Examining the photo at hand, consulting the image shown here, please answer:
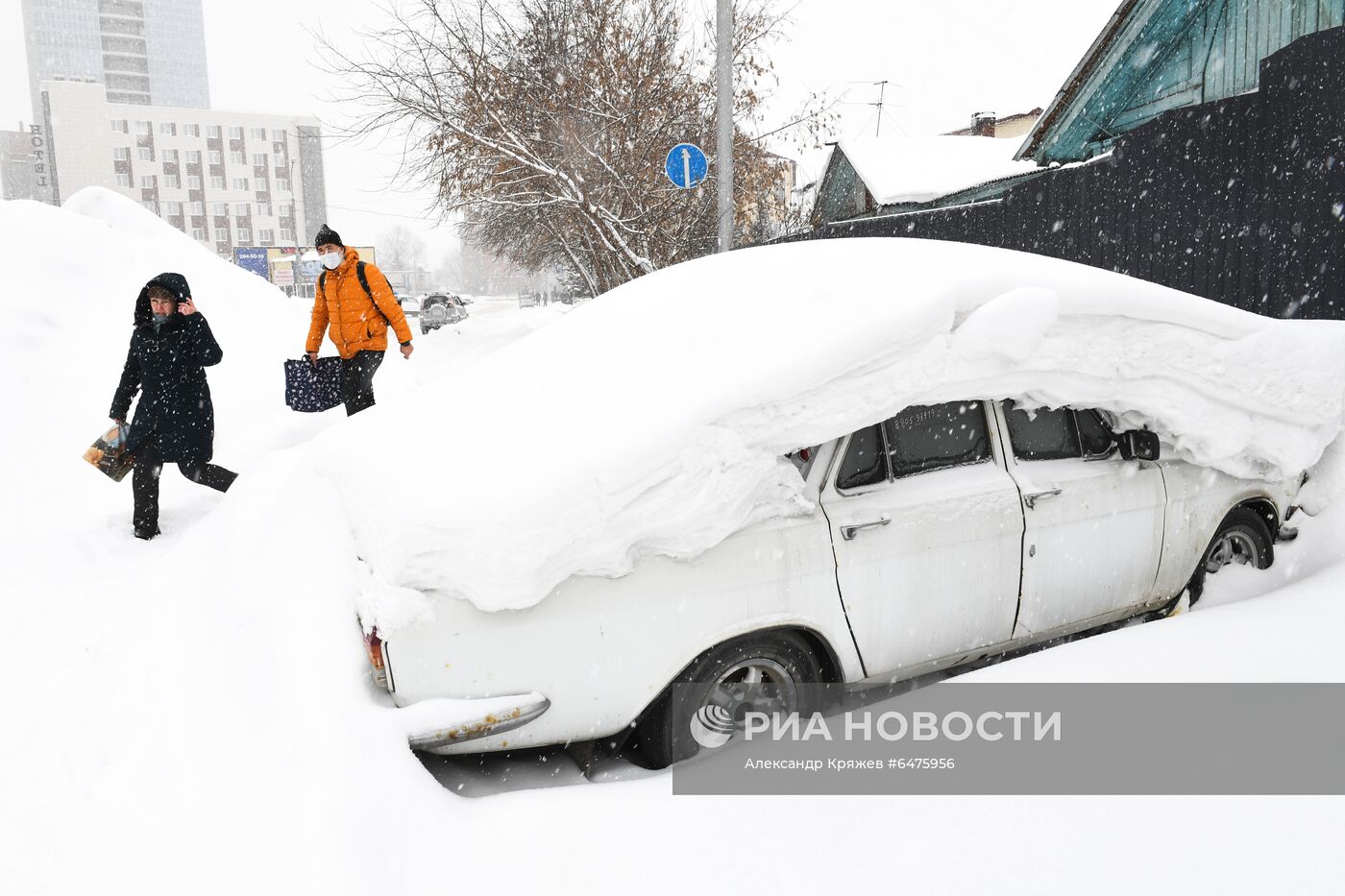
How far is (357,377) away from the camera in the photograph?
19.8 ft

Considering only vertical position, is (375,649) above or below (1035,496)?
below

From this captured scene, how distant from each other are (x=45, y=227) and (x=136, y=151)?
9936 cm

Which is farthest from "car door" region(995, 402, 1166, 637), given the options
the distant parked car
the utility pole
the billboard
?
the billboard

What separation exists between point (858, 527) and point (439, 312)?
39405mm

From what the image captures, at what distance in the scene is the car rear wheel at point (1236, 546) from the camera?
12.2ft

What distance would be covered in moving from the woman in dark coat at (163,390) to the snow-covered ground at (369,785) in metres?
0.72

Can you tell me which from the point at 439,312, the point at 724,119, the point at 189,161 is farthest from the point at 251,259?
the point at 724,119

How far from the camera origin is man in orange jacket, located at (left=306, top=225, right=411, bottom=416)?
588cm

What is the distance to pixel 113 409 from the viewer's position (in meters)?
4.95

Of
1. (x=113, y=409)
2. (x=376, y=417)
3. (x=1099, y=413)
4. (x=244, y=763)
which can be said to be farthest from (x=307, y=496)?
(x=1099, y=413)

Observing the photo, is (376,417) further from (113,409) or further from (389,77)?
(389,77)

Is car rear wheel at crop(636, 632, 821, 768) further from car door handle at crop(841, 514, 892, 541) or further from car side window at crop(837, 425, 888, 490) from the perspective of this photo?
car side window at crop(837, 425, 888, 490)

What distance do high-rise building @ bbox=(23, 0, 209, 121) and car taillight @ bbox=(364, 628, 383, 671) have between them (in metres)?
176

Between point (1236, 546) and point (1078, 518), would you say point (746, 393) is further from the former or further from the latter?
point (1236, 546)
